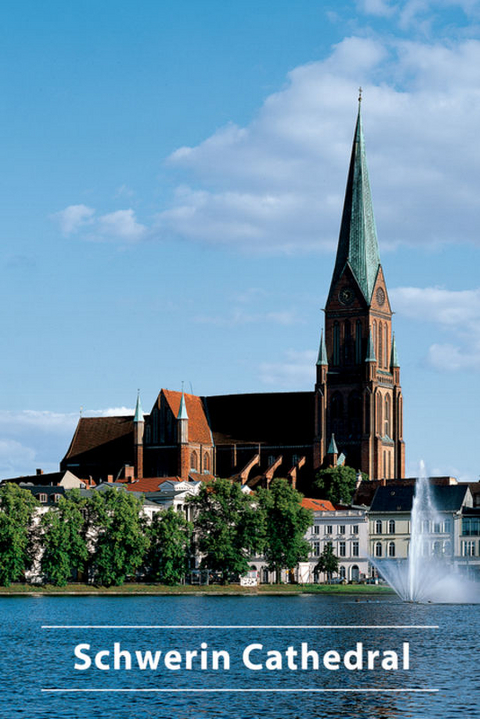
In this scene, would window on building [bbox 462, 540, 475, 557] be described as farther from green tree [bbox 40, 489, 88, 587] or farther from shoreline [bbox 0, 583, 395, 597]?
green tree [bbox 40, 489, 88, 587]

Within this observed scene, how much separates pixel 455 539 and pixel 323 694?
119 metres

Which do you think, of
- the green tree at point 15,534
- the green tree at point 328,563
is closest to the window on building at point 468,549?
the green tree at point 328,563

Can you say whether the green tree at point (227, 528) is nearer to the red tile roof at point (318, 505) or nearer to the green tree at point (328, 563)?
the green tree at point (328, 563)

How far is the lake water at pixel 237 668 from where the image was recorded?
56219 mm

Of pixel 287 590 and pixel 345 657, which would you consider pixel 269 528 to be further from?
pixel 345 657

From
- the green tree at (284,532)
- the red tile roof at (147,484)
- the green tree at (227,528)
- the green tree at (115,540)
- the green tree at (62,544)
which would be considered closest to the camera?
the green tree at (62,544)

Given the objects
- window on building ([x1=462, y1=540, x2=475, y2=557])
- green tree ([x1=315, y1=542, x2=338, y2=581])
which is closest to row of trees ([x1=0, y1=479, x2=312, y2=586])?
green tree ([x1=315, y1=542, x2=338, y2=581])

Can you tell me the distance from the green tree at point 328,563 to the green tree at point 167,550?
29.0 metres

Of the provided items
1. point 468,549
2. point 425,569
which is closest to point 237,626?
point 425,569

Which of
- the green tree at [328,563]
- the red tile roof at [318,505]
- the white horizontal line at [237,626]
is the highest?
the red tile roof at [318,505]

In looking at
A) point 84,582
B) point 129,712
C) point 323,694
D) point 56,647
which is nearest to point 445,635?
point 56,647

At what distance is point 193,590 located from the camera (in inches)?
5719

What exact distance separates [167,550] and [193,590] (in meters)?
4.87

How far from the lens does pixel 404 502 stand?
607 feet
